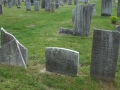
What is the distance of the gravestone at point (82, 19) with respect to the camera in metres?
11.4

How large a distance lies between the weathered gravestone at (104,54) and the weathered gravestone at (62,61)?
0.51 meters

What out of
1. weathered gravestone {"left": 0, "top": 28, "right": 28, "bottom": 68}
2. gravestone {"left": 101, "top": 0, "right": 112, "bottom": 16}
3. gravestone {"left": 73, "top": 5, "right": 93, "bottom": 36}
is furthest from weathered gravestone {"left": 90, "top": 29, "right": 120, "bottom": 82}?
gravestone {"left": 101, "top": 0, "right": 112, "bottom": 16}

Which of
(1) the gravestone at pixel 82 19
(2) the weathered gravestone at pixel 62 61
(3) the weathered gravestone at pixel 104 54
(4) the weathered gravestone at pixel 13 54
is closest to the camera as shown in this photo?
(3) the weathered gravestone at pixel 104 54

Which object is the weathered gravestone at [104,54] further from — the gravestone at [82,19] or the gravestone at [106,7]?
the gravestone at [106,7]

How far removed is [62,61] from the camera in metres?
6.91

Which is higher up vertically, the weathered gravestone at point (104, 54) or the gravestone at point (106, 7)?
the gravestone at point (106, 7)

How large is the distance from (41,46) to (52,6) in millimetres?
14205

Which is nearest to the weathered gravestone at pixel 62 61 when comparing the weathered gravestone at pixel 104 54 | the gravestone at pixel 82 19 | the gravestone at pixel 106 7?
the weathered gravestone at pixel 104 54

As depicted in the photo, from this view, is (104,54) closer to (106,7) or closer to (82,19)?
(82,19)

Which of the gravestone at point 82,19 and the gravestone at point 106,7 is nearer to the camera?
the gravestone at point 82,19

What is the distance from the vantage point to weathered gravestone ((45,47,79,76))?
22.1 ft

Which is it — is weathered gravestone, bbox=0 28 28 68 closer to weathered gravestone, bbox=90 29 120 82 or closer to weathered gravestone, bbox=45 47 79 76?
weathered gravestone, bbox=45 47 79 76

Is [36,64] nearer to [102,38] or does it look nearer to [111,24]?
[102,38]

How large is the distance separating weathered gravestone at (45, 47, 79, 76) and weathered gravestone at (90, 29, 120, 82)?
511mm
